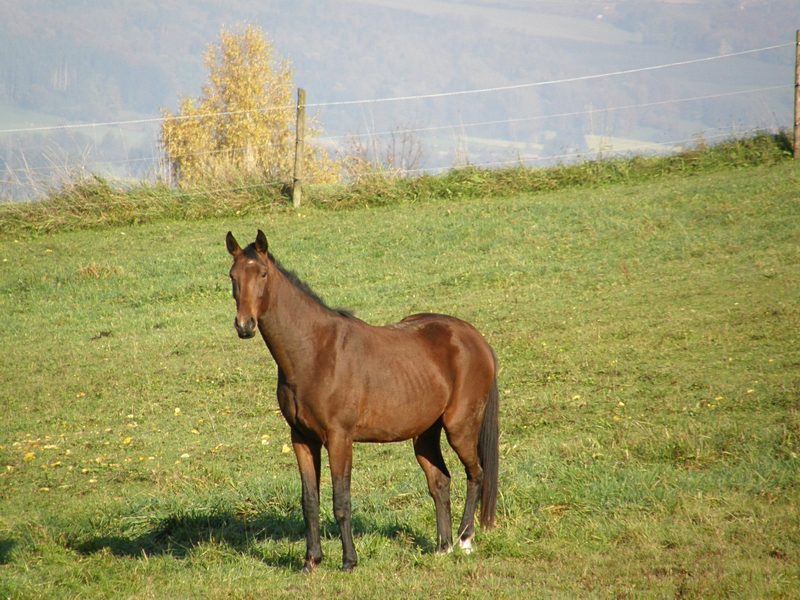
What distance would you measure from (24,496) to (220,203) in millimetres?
12746

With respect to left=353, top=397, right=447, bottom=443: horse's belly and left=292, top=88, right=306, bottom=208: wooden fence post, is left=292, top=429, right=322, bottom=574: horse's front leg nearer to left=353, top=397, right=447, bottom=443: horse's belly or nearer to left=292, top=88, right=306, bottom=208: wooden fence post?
left=353, top=397, right=447, bottom=443: horse's belly

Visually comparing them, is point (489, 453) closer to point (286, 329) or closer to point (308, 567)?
point (308, 567)

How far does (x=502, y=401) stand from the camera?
29.5 ft

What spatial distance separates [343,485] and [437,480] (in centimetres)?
83

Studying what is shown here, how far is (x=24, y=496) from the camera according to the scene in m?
7.14

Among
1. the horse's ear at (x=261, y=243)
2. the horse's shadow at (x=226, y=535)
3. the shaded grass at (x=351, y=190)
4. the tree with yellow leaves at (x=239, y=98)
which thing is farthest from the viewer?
the tree with yellow leaves at (x=239, y=98)

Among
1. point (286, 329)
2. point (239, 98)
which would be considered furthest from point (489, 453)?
point (239, 98)

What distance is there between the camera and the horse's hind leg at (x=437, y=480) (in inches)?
214

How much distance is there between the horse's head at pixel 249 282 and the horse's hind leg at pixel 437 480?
5.42 feet

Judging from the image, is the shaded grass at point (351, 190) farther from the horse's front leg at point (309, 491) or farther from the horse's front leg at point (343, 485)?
the horse's front leg at point (343, 485)

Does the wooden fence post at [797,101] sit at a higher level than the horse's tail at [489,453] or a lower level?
higher

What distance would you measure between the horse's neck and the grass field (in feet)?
4.63

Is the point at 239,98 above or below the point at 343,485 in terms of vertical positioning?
above

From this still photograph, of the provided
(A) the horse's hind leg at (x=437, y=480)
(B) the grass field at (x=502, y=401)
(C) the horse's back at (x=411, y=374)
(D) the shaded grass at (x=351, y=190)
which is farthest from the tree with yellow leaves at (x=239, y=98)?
Result: (A) the horse's hind leg at (x=437, y=480)
